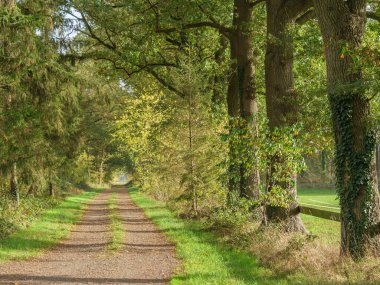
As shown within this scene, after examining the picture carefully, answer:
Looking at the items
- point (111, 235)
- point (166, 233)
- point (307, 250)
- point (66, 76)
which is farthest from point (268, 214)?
point (66, 76)

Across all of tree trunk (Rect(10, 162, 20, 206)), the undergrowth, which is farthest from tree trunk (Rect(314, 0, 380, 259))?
tree trunk (Rect(10, 162, 20, 206))

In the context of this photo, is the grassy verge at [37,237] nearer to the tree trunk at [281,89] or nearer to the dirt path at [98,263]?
the dirt path at [98,263]

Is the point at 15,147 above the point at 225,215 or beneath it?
above

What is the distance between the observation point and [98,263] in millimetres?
10500

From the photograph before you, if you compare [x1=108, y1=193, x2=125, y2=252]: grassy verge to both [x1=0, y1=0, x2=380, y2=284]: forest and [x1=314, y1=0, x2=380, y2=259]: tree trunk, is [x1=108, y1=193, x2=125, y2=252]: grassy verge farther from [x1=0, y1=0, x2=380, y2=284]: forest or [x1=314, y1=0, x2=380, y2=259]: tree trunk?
[x1=314, y1=0, x2=380, y2=259]: tree trunk

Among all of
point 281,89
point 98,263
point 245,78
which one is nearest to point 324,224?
point 245,78

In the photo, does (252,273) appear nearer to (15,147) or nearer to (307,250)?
(307,250)

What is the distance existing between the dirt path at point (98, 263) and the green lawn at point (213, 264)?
35cm

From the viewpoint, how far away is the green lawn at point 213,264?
8.30m

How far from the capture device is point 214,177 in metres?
17.3

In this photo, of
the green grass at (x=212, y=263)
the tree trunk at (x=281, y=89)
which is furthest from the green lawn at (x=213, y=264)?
the tree trunk at (x=281, y=89)

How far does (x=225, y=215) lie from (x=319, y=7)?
742 centimetres

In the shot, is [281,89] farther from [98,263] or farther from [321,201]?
[321,201]

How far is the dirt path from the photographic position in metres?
8.84
